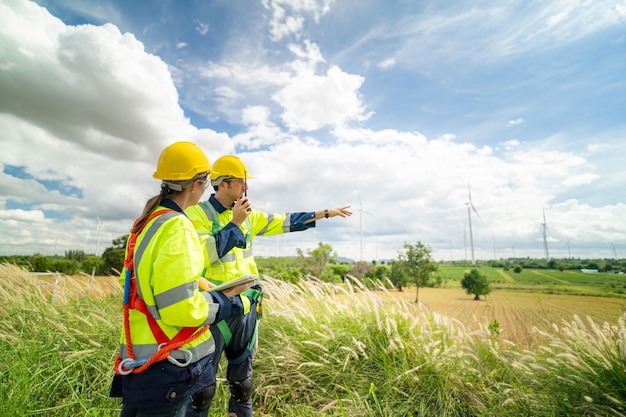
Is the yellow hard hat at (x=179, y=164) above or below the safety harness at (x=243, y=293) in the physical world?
above

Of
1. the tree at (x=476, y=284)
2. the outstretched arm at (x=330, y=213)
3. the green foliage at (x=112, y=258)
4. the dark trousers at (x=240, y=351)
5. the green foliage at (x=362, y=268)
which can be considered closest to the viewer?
the dark trousers at (x=240, y=351)

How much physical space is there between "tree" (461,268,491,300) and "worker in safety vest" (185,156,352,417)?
92.1ft

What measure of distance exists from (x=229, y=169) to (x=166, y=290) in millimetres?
1919

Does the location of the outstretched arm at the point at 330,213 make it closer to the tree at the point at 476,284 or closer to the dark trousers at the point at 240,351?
the dark trousers at the point at 240,351

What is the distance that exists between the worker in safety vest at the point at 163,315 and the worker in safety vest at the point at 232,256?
2.69 ft

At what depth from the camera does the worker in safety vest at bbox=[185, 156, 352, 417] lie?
2.80m

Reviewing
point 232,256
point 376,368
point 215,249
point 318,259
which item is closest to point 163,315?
point 215,249

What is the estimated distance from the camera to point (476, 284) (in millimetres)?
26828

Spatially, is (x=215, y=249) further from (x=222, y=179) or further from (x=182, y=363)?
(x=182, y=363)

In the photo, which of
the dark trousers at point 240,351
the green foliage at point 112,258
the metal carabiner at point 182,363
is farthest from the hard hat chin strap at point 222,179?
the green foliage at point 112,258

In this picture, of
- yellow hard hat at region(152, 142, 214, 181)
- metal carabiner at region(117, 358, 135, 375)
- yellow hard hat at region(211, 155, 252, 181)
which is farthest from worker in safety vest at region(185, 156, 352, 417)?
metal carabiner at region(117, 358, 135, 375)

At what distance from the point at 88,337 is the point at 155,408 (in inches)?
161

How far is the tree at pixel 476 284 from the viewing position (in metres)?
26.5

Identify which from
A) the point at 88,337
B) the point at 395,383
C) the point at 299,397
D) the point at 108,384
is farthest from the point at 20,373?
the point at 395,383
